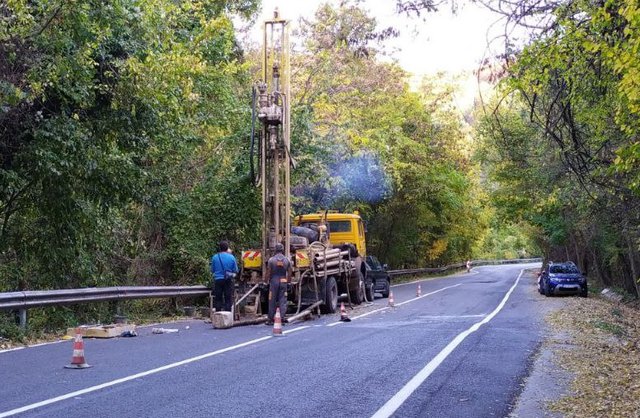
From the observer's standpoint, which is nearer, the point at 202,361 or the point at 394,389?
the point at 394,389

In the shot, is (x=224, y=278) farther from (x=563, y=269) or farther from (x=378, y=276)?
(x=563, y=269)

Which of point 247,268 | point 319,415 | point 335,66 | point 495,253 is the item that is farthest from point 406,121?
point 495,253

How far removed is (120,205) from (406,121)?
26498 millimetres

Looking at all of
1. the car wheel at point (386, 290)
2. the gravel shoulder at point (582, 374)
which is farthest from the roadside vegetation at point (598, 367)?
the car wheel at point (386, 290)

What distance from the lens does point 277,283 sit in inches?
634

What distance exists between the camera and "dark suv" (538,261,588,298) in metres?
30.0

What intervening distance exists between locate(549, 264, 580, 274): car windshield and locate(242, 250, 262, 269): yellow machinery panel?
17.7m

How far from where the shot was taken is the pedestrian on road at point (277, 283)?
16.0m

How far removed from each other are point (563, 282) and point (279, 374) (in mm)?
23949

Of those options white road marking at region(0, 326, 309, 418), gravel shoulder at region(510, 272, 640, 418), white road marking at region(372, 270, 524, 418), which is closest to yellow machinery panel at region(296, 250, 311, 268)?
white road marking at region(372, 270, 524, 418)

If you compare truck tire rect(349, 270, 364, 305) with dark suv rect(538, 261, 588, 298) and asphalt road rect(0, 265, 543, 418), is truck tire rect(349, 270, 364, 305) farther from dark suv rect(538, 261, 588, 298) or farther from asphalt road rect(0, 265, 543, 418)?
dark suv rect(538, 261, 588, 298)

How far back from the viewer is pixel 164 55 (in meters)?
13.9

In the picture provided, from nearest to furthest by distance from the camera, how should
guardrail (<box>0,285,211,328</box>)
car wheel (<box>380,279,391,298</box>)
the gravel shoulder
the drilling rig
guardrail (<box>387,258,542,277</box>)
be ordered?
the gravel shoulder < guardrail (<box>0,285,211,328</box>) < the drilling rig < car wheel (<box>380,279,391,298</box>) < guardrail (<box>387,258,542,277</box>)

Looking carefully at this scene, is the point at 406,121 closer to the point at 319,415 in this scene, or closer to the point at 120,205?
the point at 120,205
